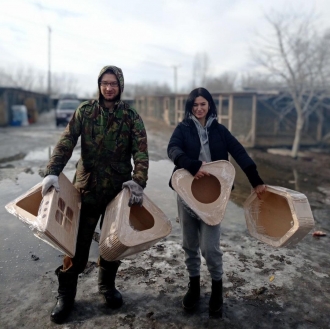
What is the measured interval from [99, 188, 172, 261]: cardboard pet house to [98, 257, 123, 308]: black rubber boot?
0.48 m

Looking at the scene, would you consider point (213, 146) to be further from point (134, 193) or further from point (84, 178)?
point (84, 178)

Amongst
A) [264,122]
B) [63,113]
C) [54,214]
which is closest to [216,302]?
[54,214]

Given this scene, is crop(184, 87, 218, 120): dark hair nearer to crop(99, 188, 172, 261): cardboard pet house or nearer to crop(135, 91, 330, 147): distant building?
crop(99, 188, 172, 261): cardboard pet house

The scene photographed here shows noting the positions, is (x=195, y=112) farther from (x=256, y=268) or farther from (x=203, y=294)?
(x=256, y=268)

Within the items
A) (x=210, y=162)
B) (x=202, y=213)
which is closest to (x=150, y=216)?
(x=202, y=213)

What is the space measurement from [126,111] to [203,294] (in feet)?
5.51

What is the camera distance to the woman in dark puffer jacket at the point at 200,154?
2621mm

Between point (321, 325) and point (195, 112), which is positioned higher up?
point (195, 112)

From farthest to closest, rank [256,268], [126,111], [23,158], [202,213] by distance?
[23,158]
[256,268]
[126,111]
[202,213]

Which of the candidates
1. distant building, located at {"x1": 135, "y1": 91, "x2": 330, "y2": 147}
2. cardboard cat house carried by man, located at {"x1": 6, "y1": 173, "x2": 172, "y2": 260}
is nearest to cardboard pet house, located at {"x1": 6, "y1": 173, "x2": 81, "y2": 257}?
cardboard cat house carried by man, located at {"x1": 6, "y1": 173, "x2": 172, "y2": 260}

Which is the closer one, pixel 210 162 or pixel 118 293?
pixel 210 162

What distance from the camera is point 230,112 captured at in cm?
1374

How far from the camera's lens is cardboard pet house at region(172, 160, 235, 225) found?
2451mm

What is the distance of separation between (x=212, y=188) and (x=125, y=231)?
868mm
